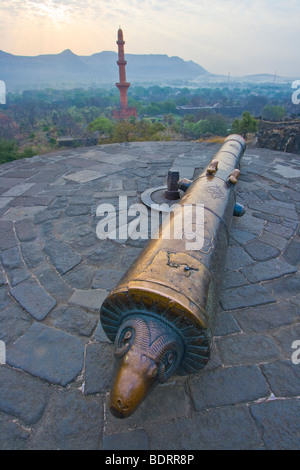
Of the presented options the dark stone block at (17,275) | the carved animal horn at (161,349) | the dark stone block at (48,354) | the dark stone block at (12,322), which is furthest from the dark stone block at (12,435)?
the dark stone block at (17,275)

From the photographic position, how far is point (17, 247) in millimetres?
3430

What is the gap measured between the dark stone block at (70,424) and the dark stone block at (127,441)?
0.06m

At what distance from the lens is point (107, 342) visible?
2.23 m

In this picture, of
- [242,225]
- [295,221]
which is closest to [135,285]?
[242,225]

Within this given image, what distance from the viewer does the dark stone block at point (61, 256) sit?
309 centimetres

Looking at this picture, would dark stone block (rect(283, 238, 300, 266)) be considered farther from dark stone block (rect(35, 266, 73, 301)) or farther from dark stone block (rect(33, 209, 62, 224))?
dark stone block (rect(33, 209, 62, 224))

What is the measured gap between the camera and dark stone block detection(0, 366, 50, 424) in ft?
5.81

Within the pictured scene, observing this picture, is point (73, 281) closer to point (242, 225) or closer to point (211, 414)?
point (211, 414)

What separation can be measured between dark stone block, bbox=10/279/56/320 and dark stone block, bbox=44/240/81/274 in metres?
0.34

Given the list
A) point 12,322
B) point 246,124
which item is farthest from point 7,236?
point 246,124

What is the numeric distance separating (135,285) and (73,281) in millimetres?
1542

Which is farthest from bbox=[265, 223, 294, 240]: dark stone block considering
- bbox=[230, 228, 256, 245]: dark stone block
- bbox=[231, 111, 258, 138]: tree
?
Answer: bbox=[231, 111, 258, 138]: tree

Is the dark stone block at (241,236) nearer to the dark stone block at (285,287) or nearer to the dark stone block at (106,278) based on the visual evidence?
the dark stone block at (285,287)

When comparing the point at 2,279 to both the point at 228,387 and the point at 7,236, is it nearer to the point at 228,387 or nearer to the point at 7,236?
the point at 7,236
